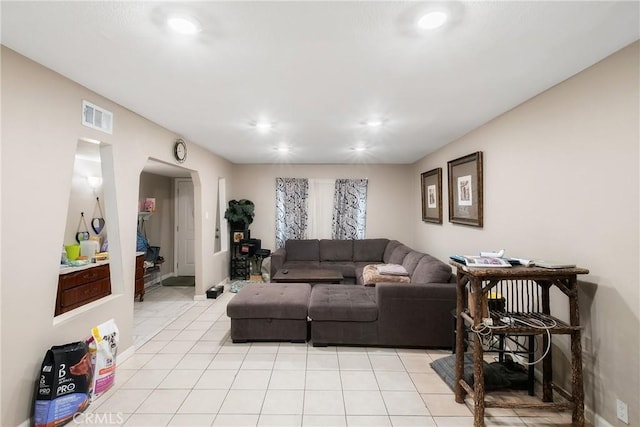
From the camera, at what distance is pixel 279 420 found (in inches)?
75.4

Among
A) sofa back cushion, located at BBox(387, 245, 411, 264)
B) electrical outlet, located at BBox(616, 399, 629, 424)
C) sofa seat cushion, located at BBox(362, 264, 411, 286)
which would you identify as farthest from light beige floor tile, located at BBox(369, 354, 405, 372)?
sofa back cushion, located at BBox(387, 245, 411, 264)

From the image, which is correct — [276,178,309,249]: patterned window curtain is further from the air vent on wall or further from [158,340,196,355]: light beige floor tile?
the air vent on wall

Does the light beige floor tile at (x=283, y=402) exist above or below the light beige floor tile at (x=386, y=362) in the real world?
below

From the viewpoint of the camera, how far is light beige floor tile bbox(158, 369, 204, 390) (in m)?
2.29

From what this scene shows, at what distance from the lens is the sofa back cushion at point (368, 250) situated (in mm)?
5453

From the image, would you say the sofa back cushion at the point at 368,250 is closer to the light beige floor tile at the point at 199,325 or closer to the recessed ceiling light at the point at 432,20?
the light beige floor tile at the point at 199,325

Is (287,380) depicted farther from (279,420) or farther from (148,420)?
(148,420)

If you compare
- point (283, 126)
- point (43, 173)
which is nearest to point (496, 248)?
point (283, 126)

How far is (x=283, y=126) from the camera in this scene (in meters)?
3.24

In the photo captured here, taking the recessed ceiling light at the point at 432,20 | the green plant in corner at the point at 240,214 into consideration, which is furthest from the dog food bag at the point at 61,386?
the green plant in corner at the point at 240,214

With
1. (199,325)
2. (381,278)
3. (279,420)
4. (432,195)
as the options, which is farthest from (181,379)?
(432,195)

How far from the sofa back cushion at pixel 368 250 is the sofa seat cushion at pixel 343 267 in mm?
288

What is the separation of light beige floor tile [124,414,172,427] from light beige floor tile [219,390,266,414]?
362 millimetres

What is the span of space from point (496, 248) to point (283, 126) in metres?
2.63
